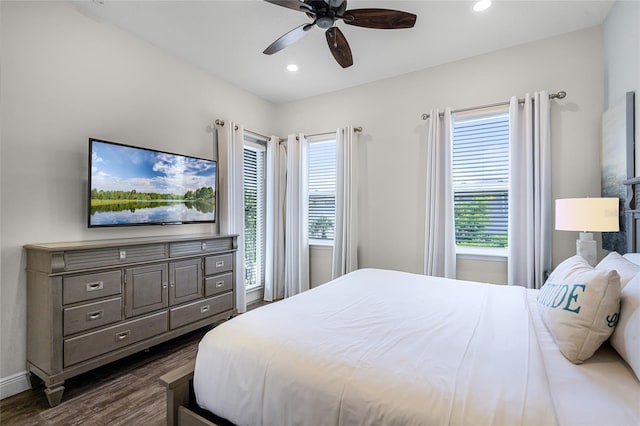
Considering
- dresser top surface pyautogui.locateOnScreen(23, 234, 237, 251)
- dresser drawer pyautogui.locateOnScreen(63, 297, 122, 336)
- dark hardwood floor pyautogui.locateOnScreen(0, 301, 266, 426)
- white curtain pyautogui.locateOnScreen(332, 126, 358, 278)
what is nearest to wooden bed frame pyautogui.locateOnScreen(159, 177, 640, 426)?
dark hardwood floor pyautogui.locateOnScreen(0, 301, 266, 426)

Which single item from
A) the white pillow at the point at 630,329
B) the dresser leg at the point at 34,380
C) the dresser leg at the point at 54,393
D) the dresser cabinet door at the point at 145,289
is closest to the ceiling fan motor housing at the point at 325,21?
the white pillow at the point at 630,329

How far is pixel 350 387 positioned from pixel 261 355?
0.41 m

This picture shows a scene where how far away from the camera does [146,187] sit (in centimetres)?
273

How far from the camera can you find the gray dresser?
197 cm

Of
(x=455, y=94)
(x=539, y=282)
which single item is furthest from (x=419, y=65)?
(x=539, y=282)

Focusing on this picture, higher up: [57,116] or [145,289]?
[57,116]

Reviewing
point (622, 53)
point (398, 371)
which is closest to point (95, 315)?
point (398, 371)

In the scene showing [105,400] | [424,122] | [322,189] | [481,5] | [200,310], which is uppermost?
[481,5]

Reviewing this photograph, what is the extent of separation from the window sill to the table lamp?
761 millimetres

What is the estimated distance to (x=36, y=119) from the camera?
220 cm

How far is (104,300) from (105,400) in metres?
0.68

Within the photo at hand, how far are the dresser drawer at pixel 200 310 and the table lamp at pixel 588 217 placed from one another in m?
3.22

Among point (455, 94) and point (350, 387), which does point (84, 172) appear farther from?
point (455, 94)

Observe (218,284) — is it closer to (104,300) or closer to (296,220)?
(104,300)
